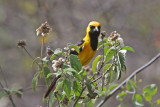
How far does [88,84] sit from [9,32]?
6106mm

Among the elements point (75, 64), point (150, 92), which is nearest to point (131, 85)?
point (150, 92)

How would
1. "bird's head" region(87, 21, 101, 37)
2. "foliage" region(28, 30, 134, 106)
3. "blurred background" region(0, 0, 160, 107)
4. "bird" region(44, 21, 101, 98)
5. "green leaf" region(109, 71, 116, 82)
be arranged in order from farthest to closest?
"blurred background" region(0, 0, 160, 107)
"bird's head" region(87, 21, 101, 37)
"bird" region(44, 21, 101, 98)
"green leaf" region(109, 71, 116, 82)
"foliage" region(28, 30, 134, 106)

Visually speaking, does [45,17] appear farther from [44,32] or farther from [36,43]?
[44,32]

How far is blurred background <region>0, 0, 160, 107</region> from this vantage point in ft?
21.9

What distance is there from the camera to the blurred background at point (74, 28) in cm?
668

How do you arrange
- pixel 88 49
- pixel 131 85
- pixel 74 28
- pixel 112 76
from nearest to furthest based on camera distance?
pixel 112 76
pixel 131 85
pixel 88 49
pixel 74 28

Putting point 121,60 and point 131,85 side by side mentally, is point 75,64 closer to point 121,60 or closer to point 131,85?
point 121,60

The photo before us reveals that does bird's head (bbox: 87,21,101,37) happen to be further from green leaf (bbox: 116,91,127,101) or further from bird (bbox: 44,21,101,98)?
green leaf (bbox: 116,91,127,101)

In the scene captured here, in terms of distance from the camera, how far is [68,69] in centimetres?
177

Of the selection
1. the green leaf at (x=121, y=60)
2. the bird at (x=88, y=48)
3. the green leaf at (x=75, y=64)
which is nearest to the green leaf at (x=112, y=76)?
the green leaf at (x=121, y=60)

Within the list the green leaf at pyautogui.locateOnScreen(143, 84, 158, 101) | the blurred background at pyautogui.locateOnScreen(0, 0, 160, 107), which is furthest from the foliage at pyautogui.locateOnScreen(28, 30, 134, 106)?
the blurred background at pyautogui.locateOnScreen(0, 0, 160, 107)

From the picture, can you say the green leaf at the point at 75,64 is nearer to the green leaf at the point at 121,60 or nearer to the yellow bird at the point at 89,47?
the green leaf at the point at 121,60

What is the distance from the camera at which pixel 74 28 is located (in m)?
6.77

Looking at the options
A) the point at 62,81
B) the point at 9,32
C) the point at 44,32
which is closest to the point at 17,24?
the point at 9,32
